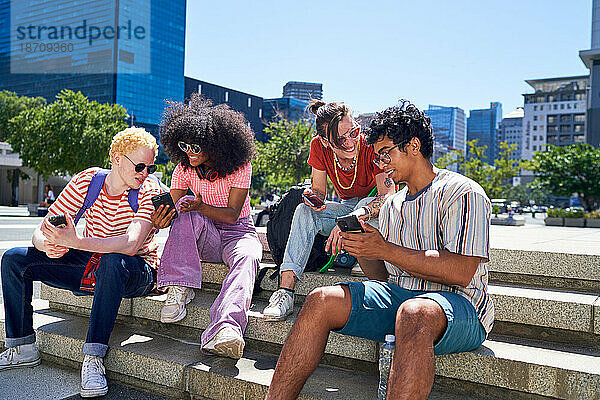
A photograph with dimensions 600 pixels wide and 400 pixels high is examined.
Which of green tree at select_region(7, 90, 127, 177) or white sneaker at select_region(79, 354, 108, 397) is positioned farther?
green tree at select_region(7, 90, 127, 177)

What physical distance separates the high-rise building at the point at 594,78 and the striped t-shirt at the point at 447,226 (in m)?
67.0

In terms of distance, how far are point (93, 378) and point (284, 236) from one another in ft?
4.87

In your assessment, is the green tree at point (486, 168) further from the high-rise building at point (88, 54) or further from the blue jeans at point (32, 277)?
the high-rise building at point (88, 54)

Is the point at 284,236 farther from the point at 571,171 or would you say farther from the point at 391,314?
the point at 571,171

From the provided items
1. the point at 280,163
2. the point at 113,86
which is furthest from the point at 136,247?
the point at 113,86

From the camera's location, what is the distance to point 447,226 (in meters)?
2.44

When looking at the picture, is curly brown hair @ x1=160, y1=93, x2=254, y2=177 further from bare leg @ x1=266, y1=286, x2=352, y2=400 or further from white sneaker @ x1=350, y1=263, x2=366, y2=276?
bare leg @ x1=266, y1=286, x2=352, y2=400

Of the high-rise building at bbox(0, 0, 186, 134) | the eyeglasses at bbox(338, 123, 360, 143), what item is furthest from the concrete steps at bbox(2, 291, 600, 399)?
the high-rise building at bbox(0, 0, 186, 134)

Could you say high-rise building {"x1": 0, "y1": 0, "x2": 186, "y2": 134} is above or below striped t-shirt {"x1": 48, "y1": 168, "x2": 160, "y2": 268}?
above

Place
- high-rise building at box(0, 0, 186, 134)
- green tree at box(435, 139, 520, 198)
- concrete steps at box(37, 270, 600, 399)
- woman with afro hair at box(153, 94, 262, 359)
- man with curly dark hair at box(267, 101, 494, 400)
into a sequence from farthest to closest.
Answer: high-rise building at box(0, 0, 186, 134), green tree at box(435, 139, 520, 198), woman with afro hair at box(153, 94, 262, 359), concrete steps at box(37, 270, 600, 399), man with curly dark hair at box(267, 101, 494, 400)

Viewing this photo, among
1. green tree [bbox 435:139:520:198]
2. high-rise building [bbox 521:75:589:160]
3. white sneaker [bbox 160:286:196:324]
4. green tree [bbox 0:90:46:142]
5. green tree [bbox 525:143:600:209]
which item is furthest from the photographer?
high-rise building [bbox 521:75:589:160]

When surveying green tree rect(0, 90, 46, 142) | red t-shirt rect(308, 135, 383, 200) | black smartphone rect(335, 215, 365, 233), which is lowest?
black smartphone rect(335, 215, 365, 233)

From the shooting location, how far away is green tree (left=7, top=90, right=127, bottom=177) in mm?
25828

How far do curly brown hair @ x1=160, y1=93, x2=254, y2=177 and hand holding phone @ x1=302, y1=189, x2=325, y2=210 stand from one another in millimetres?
720
